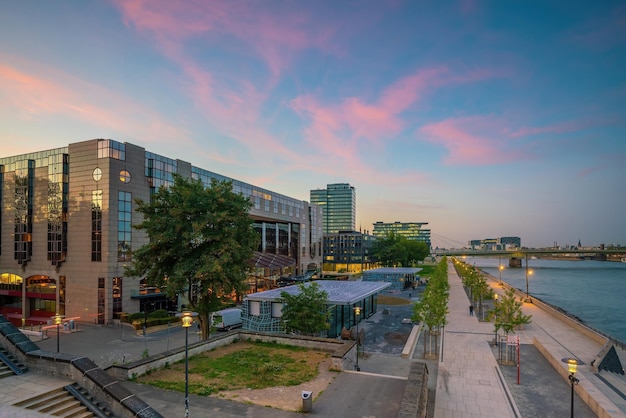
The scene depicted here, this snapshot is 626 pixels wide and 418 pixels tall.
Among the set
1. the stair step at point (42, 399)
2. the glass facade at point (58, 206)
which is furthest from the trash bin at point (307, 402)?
the glass facade at point (58, 206)

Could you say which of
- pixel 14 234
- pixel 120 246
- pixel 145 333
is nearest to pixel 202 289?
pixel 145 333

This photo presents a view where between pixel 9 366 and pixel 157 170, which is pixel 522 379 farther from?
pixel 157 170

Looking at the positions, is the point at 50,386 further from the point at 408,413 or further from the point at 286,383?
the point at 408,413

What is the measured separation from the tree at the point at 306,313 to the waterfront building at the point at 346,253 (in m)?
119

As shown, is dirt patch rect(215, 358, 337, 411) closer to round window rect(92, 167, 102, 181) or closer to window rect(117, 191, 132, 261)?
window rect(117, 191, 132, 261)

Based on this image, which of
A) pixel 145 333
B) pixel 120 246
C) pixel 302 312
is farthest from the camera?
pixel 120 246

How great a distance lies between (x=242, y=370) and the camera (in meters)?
20.1

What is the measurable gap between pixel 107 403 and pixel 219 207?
1692 cm

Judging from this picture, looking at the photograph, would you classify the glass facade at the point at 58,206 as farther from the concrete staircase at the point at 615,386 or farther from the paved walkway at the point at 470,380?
the concrete staircase at the point at 615,386

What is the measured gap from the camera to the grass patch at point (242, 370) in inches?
707

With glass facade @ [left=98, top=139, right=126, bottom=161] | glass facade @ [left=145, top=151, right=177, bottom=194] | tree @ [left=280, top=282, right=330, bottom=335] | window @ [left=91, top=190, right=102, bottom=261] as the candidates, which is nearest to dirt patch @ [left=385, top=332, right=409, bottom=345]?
tree @ [left=280, top=282, right=330, bottom=335]

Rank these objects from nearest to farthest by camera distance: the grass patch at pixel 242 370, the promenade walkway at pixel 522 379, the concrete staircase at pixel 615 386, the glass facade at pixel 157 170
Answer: the grass patch at pixel 242 370, the promenade walkway at pixel 522 379, the concrete staircase at pixel 615 386, the glass facade at pixel 157 170

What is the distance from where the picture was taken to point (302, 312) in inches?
1110

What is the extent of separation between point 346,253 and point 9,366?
13620cm
